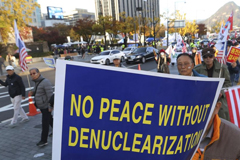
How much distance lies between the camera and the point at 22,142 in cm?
529

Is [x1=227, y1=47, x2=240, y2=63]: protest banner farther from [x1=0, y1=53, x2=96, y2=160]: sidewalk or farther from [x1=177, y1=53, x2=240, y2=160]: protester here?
[x1=177, y1=53, x2=240, y2=160]: protester

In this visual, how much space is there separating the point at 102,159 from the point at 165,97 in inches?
20.2

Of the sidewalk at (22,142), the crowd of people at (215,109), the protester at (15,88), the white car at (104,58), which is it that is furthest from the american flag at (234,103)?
the white car at (104,58)

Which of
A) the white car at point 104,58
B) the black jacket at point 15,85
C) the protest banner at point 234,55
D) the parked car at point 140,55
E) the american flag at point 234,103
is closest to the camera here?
the american flag at point 234,103

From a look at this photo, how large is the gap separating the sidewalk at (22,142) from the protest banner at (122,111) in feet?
12.0

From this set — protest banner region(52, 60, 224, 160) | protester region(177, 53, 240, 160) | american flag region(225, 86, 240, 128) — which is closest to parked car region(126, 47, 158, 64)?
american flag region(225, 86, 240, 128)

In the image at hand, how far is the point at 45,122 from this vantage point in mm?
4930

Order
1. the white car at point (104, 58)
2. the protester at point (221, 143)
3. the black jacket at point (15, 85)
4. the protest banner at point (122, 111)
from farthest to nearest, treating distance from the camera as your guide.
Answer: the white car at point (104, 58) → the black jacket at point (15, 85) → the protester at point (221, 143) → the protest banner at point (122, 111)

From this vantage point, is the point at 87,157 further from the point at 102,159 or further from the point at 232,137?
the point at 232,137

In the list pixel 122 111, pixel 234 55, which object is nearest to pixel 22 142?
pixel 122 111

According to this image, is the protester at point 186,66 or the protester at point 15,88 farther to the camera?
the protester at point 15,88

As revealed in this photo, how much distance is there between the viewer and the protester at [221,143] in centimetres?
156

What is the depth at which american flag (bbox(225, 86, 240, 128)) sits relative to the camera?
119 inches

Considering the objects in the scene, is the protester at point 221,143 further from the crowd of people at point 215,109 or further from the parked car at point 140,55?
the parked car at point 140,55
